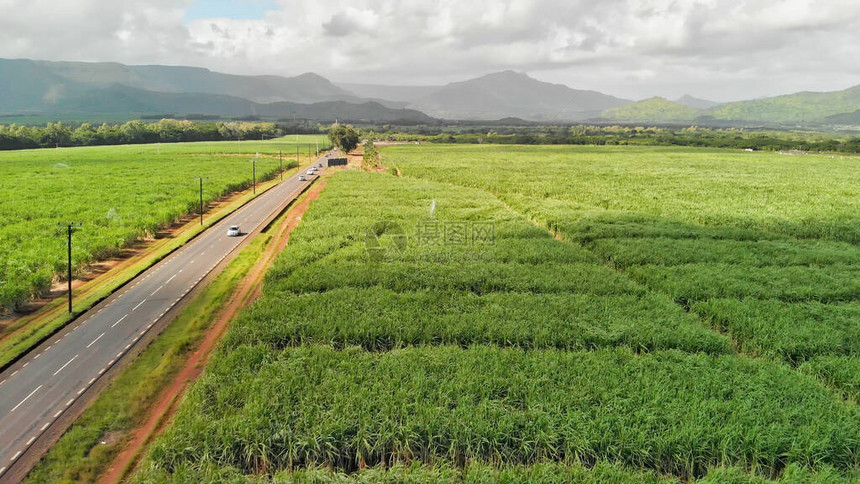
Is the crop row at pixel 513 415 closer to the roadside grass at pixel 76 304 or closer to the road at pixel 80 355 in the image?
the road at pixel 80 355

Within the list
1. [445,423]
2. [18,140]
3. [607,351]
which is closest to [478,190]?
[607,351]

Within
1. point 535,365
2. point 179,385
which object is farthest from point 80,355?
point 535,365

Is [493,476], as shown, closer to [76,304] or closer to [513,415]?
[513,415]

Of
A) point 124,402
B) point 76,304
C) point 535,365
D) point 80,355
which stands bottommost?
point 124,402

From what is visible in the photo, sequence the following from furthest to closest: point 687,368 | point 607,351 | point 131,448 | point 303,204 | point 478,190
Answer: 1. point 478,190
2. point 303,204
3. point 607,351
4. point 687,368
5. point 131,448

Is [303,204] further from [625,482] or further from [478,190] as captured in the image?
[625,482]

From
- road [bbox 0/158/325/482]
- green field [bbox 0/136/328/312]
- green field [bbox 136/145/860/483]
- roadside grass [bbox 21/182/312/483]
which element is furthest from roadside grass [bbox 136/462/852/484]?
green field [bbox 0/136/328/312]
